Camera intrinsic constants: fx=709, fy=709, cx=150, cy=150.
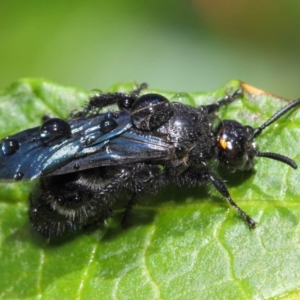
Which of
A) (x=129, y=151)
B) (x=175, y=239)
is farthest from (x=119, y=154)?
(x=175, y=239)

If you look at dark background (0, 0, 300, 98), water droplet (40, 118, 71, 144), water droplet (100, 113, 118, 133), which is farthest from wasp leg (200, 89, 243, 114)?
dark background (0, 0, 300, 98)

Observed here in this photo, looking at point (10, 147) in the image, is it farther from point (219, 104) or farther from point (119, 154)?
point (219, 104)

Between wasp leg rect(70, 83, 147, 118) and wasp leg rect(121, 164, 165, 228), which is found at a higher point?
wasp leg rect(70, 83, 147, 118)

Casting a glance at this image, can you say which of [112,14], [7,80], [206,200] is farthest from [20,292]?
[112,14]

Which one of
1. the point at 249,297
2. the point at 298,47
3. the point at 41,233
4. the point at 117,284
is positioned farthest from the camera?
the point at 298,47

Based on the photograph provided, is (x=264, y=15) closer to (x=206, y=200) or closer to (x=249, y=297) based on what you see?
(x=206, y=200)

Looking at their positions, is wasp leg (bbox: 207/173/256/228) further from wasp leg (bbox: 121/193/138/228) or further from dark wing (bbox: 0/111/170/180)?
wasp leg (bbox: 121/193/138/228)

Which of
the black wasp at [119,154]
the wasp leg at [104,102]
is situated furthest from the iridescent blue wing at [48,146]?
the wasp leg at [104,102]
